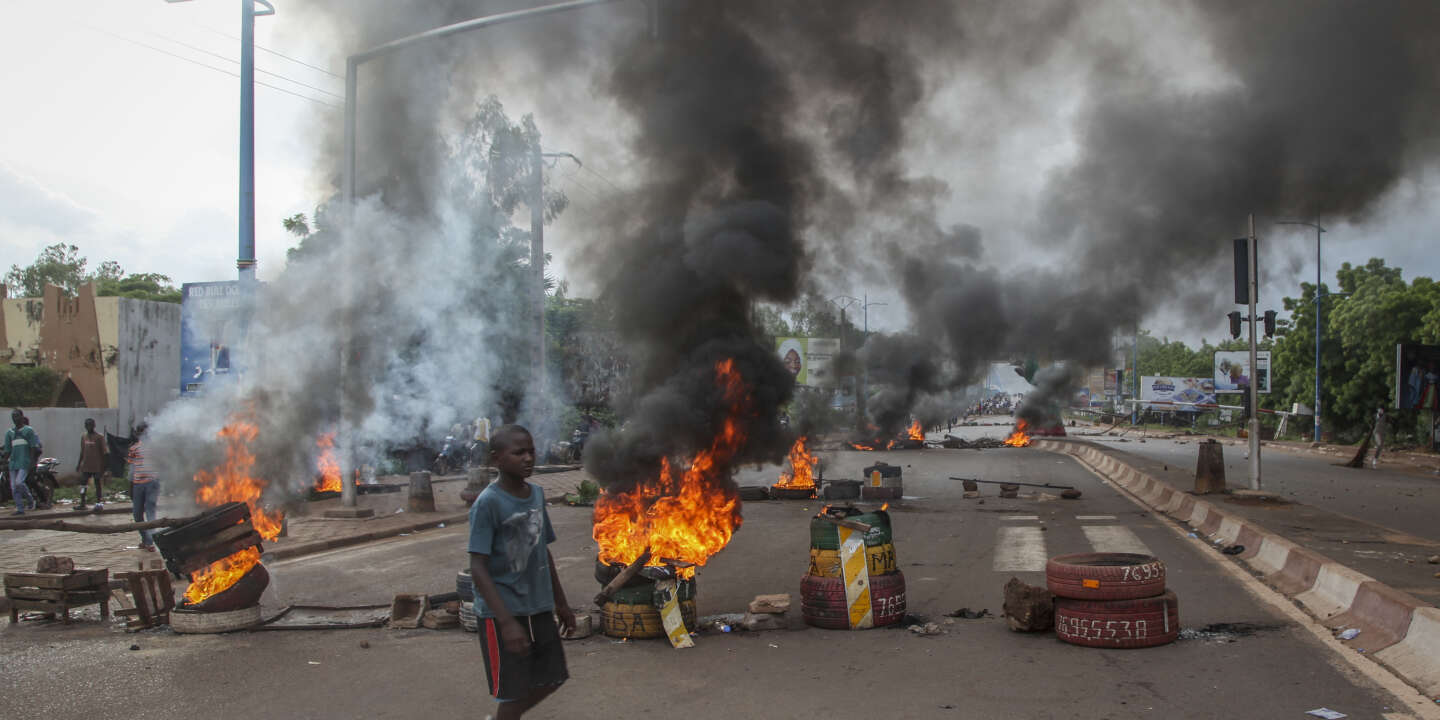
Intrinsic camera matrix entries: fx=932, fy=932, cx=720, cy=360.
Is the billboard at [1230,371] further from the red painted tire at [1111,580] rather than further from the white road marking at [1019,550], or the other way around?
the red painted tire at [1111,580]

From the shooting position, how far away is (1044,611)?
19.6 feet

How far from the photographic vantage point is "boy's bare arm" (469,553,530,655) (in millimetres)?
3527

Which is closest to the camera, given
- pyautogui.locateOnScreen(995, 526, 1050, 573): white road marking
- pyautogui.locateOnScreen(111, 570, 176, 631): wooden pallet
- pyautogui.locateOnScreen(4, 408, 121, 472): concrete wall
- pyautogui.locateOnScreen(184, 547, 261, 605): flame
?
pyautogui.locateOnScreen(111, 570, 176, 631): wooden pallet

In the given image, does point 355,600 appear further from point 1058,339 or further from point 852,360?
point 852,360

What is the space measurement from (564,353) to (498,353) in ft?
26.1

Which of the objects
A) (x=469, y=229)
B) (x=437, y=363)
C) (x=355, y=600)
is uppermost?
(x=469, y=229)

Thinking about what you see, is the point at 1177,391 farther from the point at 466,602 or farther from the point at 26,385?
the point at 466,602

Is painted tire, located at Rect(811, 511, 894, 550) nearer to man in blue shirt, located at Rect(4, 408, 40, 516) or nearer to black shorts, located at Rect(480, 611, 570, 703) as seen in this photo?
black shorts, located at Rect(480, 611, 570, 703)

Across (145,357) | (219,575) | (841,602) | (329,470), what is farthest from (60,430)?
(841,602)

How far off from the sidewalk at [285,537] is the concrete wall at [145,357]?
1186 cm

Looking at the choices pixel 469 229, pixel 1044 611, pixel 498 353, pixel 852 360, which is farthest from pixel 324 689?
pixel 852 360

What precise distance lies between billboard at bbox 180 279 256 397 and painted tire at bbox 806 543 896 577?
7337 millimetres

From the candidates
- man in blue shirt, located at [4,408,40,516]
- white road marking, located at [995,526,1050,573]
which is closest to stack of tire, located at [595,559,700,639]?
white road marking, located at [995,526,1050,573]

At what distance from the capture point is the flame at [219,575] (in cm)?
684
